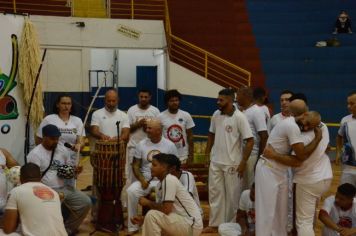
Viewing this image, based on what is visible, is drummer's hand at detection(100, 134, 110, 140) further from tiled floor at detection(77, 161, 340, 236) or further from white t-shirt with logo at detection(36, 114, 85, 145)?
tiled floor at detection(77, 161, 340, 236)

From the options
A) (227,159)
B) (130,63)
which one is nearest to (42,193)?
(227,159)

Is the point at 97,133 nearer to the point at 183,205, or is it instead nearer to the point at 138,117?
the point at 138,117

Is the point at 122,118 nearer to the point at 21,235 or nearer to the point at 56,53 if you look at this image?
the point at 21,235

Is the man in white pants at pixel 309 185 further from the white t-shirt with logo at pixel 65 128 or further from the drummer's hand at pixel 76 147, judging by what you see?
the white t-shirt with logo at pixel 65 128

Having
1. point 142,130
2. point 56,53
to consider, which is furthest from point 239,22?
A: point 142,130

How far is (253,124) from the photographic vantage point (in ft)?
21.8

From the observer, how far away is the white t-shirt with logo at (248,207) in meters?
6.02

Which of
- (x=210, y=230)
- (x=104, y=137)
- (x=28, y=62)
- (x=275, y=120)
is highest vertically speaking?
(x=28, y=62)

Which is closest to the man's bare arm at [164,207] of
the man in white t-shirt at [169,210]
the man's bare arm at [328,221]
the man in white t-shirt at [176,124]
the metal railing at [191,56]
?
the man in white t-shirt at [169,210]

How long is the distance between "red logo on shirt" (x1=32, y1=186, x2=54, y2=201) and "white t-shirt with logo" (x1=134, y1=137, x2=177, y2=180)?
2.01 meters

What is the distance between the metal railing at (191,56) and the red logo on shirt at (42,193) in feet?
32.5

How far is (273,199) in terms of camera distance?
17.7 ft

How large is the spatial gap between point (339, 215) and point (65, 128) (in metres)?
3.26

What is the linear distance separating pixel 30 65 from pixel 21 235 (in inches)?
95.9
